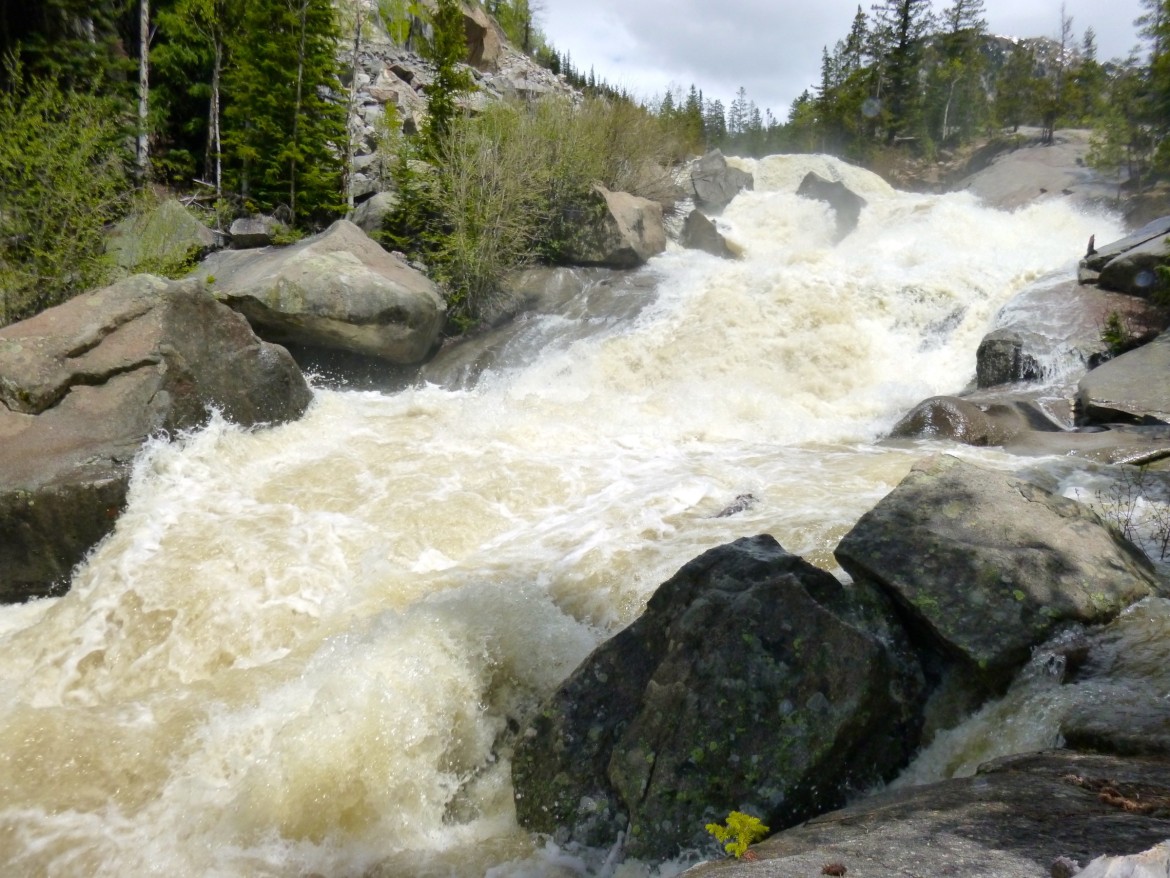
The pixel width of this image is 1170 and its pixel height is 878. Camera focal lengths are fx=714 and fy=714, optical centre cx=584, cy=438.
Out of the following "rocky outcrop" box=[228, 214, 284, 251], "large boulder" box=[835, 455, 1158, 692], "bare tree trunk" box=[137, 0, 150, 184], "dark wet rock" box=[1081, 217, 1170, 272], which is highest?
"bare tree trunk" box=[137, 0, 150, 184]

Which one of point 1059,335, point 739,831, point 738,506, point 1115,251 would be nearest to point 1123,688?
point 739,831

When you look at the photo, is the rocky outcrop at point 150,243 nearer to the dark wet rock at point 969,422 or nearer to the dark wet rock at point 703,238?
the dark wet rock at point 969,422

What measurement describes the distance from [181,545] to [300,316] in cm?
555

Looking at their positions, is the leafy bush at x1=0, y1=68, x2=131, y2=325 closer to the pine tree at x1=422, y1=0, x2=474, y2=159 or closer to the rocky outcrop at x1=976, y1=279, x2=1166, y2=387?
the pine tree at x1=422, y1=0, x2=474, y2=159

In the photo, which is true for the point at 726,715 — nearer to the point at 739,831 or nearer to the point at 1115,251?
the point at 739,831

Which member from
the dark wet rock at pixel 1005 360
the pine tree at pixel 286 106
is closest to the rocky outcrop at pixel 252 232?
the pine tree at pixel 286 106

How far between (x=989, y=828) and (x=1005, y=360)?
10.8 m

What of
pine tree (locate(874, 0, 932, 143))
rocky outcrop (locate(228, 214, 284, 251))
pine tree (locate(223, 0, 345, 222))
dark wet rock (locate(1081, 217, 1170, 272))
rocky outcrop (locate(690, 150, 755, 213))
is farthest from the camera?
pine tree (locate(874, 0, 932, 143))

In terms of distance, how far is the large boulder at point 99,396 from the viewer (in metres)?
6.23

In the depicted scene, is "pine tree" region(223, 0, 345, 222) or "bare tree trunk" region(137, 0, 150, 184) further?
"pine tree" region(223, 0, 345, 222)

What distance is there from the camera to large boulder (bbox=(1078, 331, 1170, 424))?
28.7 ft

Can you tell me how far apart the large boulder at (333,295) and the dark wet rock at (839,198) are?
1626 centimetres

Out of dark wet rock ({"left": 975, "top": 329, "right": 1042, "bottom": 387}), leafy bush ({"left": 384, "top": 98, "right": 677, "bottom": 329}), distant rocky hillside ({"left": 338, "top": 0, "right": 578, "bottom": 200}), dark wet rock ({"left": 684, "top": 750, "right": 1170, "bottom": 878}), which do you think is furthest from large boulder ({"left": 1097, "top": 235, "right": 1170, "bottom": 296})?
distant rocky hillside ({"left": 338, "top": 0, "right": 578, "bottom": 200})

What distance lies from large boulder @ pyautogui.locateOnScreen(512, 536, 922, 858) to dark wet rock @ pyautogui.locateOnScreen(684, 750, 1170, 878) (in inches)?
18.9
